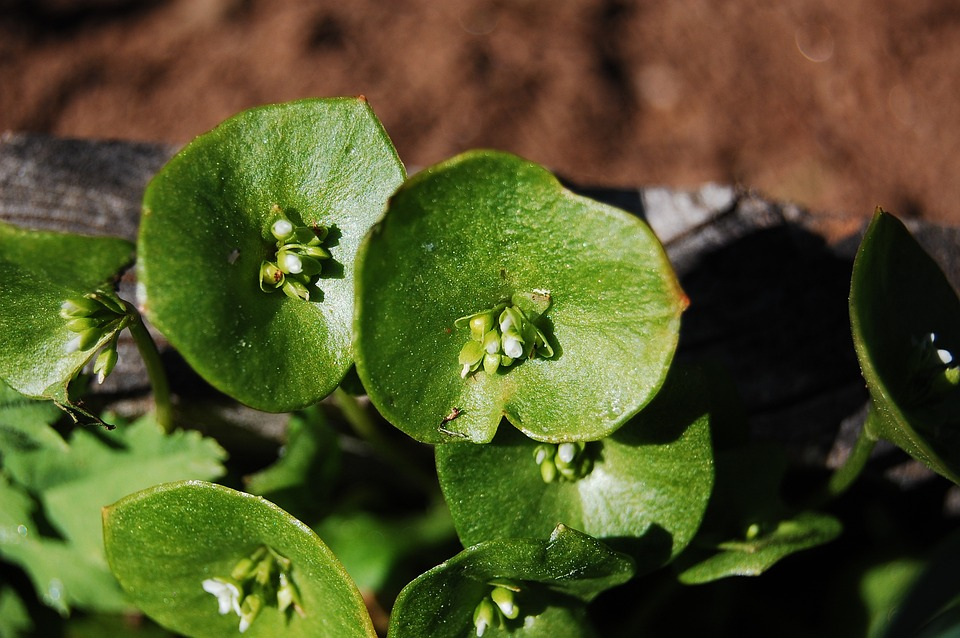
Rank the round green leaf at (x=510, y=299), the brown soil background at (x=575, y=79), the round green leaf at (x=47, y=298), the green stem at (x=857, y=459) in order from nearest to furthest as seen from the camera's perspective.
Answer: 1. the round green leaf at (x=510, y=299)
2. the round green leaf at (x=47, y=298)
3. the green stem at (x=857, y=459)
4. the brown soil background at (x=575, y=79)

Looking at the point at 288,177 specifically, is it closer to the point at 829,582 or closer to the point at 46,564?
the point at 46,564

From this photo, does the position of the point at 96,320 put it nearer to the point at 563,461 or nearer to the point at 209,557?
the point at 209,557

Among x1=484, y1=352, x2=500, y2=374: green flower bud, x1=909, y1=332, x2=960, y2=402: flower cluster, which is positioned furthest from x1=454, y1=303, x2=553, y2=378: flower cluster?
x1=909, y1=332, x2=960, y2=402: flower cluster

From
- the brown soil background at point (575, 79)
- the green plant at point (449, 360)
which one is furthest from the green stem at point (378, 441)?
the brown soil background at point (575, 79)

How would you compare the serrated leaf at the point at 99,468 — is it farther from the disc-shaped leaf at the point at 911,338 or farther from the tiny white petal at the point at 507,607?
the disc-shaped leaf at the point at 911,338

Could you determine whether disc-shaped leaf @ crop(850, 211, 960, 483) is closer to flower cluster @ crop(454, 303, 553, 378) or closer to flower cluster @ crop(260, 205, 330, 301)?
flower cluster @ crop(454, 303, 553, 378)

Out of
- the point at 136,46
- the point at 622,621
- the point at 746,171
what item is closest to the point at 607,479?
the point at 622,621

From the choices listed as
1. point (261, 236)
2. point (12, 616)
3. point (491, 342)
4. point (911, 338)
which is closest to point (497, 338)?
point (491, 342)
